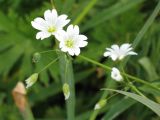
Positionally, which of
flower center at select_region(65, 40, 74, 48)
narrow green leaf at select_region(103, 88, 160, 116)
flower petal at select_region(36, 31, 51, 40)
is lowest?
narrow green leaf at select_region(103, 88, 160, 116)

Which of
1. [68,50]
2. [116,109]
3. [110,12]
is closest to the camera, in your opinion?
[68,50]

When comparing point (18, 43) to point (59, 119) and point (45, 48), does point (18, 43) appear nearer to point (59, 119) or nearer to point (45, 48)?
point (45, 48)

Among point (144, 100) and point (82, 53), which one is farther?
point (82, 53)

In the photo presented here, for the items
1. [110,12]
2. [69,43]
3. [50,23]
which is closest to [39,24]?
[50,23]

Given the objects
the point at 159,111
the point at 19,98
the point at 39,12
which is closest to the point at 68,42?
the point at 159,111

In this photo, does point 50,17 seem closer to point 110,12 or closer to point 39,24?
point 39,24

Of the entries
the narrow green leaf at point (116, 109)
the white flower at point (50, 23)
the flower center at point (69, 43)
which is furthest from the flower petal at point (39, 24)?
the narrow green leaf at point (116, 109)

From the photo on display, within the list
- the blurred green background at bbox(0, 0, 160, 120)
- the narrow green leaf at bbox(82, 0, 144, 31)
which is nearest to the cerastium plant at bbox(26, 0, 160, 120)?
the blurred green background at bbox(0, 0, 160, 120)

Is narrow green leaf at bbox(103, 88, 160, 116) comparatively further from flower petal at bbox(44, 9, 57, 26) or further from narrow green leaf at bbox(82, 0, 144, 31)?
narrow green leaf at bbox(82, 0, 144, 31)
